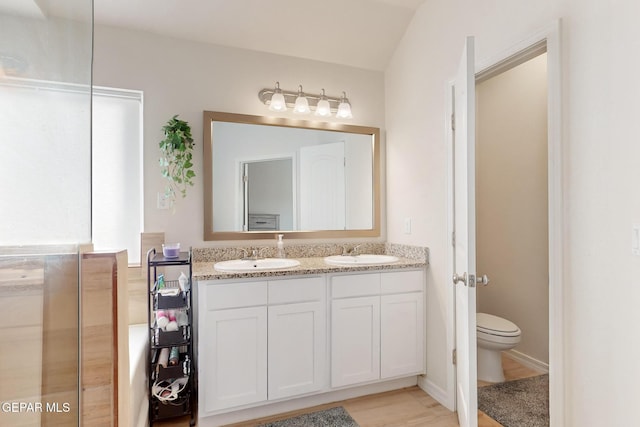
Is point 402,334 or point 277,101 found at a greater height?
point 277,101

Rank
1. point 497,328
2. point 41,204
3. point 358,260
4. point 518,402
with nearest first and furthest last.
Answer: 1. point 41,204
2. point 518,402
3. point 497,328
4. point 358,260

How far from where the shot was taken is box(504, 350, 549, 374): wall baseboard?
2.62m

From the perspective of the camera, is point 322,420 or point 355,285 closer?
point 322,420

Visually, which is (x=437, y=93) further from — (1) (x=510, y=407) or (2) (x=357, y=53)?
(1) (x=510, y=407)

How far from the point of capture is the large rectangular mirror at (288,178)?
2.46 metres

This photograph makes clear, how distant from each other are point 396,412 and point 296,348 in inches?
29.2

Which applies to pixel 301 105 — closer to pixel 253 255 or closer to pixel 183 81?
pixel 183 81

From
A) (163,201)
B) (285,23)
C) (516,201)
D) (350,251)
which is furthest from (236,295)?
(516,201)

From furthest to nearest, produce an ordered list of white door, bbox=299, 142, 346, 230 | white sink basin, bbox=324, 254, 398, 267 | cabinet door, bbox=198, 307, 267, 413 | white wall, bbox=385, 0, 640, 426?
white door, bbox=299, 142, 346, 230
white sink basin, bbox=324, 254, 398, 267
cabinet door, bbox=198, 307, 267, 413
white wall, bbox=385, 0, 640, 426

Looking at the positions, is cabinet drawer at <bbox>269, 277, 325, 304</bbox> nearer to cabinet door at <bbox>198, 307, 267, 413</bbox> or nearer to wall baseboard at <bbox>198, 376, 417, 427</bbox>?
cabinet door at <bbox>198, 307, 267, 413</bbox>

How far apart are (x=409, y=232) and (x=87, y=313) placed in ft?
6.84

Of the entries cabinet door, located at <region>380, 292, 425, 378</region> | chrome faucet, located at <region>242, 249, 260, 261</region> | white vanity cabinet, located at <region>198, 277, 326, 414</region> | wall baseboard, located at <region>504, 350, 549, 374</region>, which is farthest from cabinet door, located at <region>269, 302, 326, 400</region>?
wall baseboard, located at <region>504, 350, 549, 374</region>

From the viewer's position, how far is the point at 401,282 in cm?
236

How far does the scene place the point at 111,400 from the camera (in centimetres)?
116
